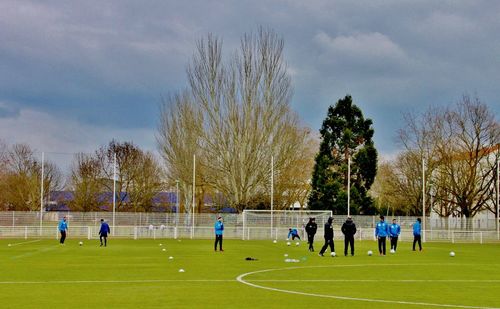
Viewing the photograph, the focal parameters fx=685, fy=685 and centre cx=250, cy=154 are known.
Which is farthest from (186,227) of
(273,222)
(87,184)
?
(87,184)

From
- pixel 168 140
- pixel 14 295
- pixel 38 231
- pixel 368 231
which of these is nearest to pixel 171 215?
pixel 38 231

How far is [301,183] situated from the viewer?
85938 mm

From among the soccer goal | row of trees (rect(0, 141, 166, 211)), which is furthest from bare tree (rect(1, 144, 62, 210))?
the soccer goal

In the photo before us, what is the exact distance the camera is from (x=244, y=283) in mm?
19109

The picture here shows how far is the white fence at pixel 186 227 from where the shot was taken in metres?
56.1

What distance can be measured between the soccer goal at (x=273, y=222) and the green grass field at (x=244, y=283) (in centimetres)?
2661

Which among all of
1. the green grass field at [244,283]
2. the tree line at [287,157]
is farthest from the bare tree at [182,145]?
the green grass field at [244,283]

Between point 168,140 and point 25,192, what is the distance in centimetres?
1886

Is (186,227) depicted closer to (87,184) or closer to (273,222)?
(273,222)

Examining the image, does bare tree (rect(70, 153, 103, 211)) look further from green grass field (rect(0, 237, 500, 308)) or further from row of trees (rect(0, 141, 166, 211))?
green grass field (rect(0, 237, 500, 308))

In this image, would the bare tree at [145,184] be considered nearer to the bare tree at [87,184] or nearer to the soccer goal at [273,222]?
the bare tree at [87,184]

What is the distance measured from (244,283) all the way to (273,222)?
3819cm

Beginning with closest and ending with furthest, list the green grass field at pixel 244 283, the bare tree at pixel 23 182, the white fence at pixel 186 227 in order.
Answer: the green grass field at pixel 244 283 → the white fence at pixel 186 227 → the bare tree at pixel 23 182

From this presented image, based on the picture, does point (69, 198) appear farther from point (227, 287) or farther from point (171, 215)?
point (227, 287)
